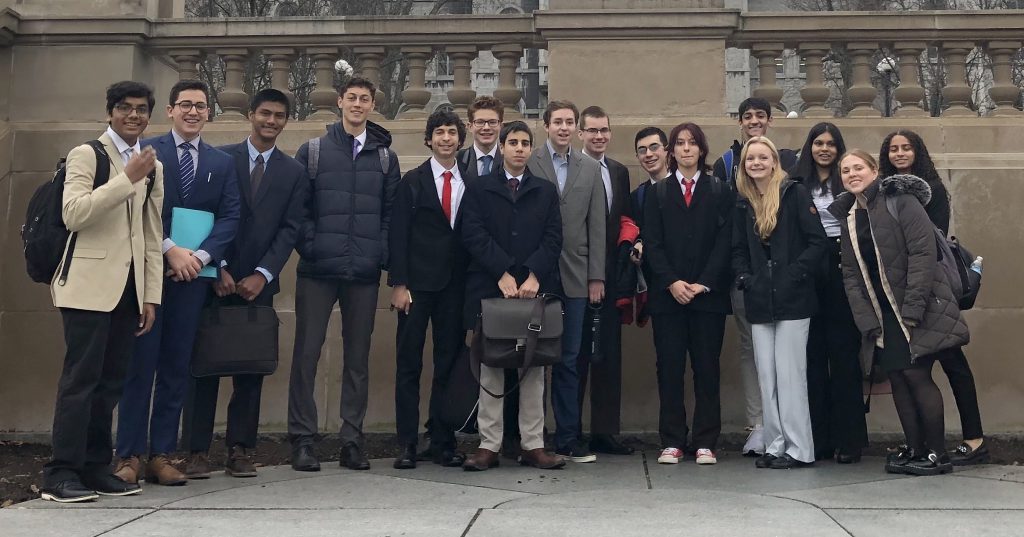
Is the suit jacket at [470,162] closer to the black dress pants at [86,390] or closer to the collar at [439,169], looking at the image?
the collar at [439,169]

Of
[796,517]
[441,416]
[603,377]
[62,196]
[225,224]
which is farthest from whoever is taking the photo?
[603,377]

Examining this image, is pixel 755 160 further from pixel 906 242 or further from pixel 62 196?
pixel 62 196

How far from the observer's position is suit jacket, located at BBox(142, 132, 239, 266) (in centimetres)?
655

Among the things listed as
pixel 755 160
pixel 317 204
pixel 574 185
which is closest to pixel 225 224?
pixel 317 204

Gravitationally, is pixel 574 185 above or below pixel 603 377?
above

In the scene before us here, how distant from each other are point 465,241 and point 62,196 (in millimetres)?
2311

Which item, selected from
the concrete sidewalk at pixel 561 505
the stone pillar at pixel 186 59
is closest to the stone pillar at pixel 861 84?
the concrete sidewalk at pixel 561 505

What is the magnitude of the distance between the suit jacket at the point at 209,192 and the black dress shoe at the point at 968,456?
456 centimetres

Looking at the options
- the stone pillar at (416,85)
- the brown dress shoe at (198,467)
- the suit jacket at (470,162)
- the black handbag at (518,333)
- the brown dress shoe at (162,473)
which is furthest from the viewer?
the stone pillar at (416,85)

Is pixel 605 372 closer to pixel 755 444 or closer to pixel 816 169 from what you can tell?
pixel 755 444

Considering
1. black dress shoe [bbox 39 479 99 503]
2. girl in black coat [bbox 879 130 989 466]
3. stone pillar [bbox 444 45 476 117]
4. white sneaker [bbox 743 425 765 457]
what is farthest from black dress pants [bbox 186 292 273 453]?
girl in black coat [bbox 879 130 989 466]

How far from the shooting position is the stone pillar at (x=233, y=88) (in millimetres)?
8805

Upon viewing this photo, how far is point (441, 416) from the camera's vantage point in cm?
705

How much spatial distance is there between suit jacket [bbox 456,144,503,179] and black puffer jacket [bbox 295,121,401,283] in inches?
19.2
